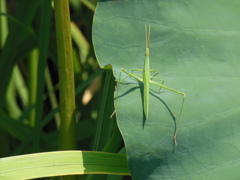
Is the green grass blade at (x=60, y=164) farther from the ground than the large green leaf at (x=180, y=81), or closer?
closer

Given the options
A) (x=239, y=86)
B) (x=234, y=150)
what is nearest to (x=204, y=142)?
(x=234, y=150)

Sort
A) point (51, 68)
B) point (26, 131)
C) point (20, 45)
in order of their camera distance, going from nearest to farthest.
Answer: point (26, 131) < point (20, 45) < point (51, 68)

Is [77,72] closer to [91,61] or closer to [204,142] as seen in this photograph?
[91,61]

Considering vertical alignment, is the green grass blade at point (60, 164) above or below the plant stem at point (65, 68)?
below

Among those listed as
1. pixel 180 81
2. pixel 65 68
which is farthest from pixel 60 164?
pixel 180 81

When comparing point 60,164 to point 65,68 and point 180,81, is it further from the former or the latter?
point 180,81

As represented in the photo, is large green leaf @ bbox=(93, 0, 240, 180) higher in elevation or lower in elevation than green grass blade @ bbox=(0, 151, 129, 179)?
higher

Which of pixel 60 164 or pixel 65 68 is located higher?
pixel 65 68

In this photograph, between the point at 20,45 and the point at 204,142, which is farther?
the point at 20,45
